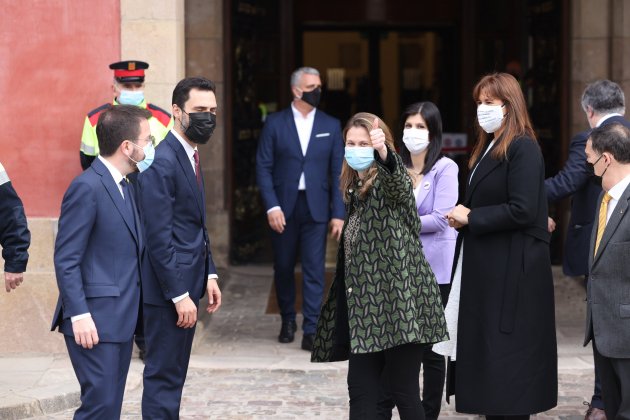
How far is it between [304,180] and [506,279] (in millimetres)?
3197

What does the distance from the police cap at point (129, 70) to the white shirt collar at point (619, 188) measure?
3673 mm

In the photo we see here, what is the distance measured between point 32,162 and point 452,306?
3714 mm

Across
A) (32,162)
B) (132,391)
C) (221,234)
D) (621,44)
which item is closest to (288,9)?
(221,234)

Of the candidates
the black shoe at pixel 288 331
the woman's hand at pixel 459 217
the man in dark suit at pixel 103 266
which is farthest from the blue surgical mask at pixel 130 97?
the woman's hand at pixel 459 217

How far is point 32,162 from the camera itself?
8719mm

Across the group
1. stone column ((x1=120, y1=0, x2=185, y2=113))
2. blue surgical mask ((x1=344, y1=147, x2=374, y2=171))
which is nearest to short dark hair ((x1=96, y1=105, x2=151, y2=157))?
blue surgical mask ((x1=344, y1=147, x2=374, y2=171))

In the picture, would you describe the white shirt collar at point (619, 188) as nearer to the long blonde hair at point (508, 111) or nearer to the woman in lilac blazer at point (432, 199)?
the long blonde hair at point (508, 111)

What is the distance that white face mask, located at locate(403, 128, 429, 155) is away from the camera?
6.76 m

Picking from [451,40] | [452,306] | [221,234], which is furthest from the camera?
[451,40]

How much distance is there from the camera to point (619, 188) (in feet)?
19.2

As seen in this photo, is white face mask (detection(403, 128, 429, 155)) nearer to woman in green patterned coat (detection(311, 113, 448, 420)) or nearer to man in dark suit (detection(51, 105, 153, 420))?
woman in green patterned coat (detection(311, 113, 448, 420))

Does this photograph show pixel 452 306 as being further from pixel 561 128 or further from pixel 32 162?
pixel 561 128

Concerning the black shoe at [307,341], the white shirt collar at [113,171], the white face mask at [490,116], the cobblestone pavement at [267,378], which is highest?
the white face mask at [490,116]

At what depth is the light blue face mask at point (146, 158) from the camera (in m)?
5.47
